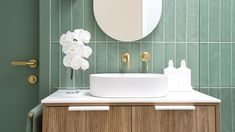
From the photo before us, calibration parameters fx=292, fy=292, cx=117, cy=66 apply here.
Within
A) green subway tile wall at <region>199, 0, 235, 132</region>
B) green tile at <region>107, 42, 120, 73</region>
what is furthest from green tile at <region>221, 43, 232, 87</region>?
green tile at <region>107, 42, 120, 73</region>

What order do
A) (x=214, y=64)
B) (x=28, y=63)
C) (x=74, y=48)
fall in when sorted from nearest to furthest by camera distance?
1. (x=214, y=64)
2. (x=74, y=48)
3. (x=28, y=63)

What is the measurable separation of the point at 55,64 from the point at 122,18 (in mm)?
584

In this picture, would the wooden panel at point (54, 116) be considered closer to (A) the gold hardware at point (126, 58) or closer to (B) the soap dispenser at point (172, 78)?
(A) the gold hardware at point (126, 58)

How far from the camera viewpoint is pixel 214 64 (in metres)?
1.67

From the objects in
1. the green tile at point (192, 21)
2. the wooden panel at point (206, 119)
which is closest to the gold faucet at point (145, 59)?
the green tile at point (192, 21)

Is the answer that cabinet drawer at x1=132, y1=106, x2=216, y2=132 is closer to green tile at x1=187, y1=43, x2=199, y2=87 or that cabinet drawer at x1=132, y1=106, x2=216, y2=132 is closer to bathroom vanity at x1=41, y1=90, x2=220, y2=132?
bathroom vanity at x1=41, y1=90, x2=220, y2=132

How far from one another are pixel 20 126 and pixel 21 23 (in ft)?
2.59

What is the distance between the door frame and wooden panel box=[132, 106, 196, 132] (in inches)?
29.7

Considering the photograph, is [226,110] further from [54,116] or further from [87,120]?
[54,116]

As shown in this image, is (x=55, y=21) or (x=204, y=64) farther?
(x=55, y=21)

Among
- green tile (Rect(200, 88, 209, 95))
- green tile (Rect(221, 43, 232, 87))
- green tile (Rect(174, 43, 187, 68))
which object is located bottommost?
green tile (Rect(200, 88, 209, 95))

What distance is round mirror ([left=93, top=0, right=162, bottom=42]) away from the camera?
2.09 m

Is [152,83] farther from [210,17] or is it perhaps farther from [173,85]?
[210,17]

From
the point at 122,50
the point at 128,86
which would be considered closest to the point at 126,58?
the point at 122,50
